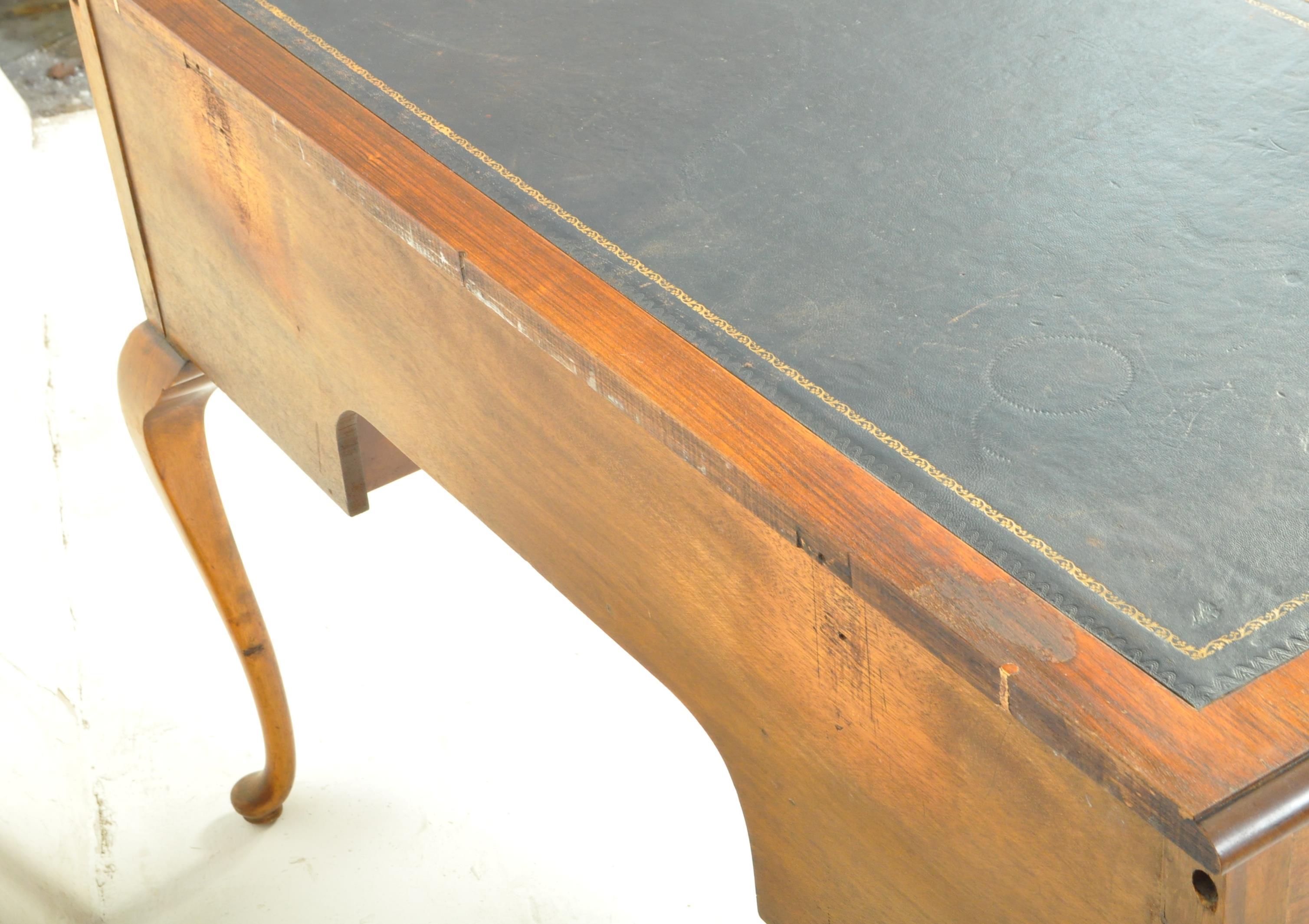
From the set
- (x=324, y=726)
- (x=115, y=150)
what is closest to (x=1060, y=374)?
(x=115, y=150)

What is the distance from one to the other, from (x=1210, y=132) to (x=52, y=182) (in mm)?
2530

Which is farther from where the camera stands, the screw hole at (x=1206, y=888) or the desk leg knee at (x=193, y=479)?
the desk leg knee at (x=193, y=479)

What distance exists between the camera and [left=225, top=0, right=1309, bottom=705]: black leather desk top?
0.69 m

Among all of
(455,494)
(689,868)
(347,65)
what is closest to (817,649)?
(455,494)

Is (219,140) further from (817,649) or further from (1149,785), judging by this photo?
(1149,785)

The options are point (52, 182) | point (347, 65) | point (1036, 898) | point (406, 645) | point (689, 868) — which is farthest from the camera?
point (52, 182)

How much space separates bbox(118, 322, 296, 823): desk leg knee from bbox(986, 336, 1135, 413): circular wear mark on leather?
2.77 ft

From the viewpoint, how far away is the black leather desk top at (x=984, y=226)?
690 mm

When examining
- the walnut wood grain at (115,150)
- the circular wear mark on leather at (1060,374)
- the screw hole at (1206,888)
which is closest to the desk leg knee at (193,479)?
the walnut wood grain at (115,150)

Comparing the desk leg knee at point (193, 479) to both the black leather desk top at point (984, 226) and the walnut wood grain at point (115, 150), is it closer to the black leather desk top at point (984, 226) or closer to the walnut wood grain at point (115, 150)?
the walnut wood grain at point (115, 150)

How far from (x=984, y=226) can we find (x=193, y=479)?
2.82 ft

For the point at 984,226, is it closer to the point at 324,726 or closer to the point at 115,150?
the point at 115,150

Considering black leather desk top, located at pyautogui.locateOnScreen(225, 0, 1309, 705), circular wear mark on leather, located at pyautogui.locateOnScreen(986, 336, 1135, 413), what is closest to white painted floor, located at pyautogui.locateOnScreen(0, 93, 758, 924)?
black leather desk top, located at pyautogui.locateOnScreen(225, 0, 1309, 705)

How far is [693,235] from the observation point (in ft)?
2.94
